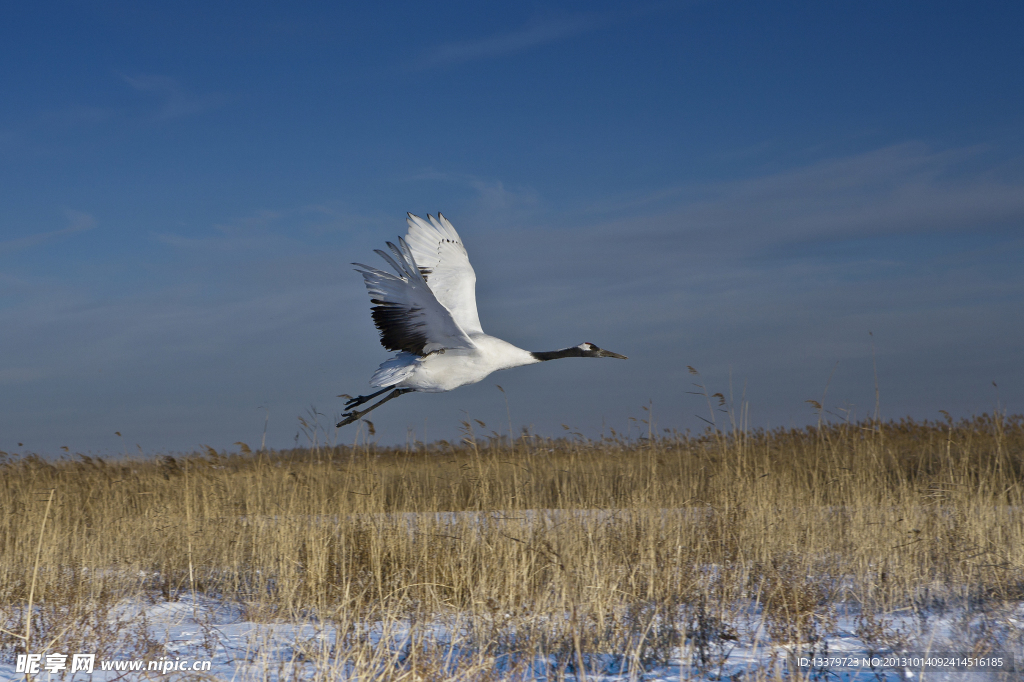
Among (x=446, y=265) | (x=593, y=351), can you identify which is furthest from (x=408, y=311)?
(x=593, y=351)

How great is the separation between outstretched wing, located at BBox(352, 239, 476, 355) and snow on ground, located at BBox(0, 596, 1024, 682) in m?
2.70

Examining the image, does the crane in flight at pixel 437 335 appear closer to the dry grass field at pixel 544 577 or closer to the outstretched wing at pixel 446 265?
the outstretched wing at pixel 446 265

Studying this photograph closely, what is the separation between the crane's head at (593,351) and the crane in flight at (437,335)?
0.28m

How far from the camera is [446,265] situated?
7637 mm

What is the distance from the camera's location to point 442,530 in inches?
Answer: 230

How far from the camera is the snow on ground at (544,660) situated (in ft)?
10.1

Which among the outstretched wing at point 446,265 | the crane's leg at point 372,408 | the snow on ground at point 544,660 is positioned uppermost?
the outstretched wing at point 446,265

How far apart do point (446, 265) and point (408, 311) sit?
1.18 m

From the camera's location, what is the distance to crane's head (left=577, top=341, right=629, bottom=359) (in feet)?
27.1

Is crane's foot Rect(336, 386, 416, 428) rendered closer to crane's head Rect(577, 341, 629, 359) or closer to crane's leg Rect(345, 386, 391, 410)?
crane's leg Rect(345, 386, 391, 410)

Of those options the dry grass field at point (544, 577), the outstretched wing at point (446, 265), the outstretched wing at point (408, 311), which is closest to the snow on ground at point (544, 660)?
the dry grass field at point (544, 577)

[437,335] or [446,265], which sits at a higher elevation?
[446,265]

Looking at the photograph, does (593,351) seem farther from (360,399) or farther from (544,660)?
(544,660)

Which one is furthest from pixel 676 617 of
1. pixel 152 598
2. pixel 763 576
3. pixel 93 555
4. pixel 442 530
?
pixel 93 555
